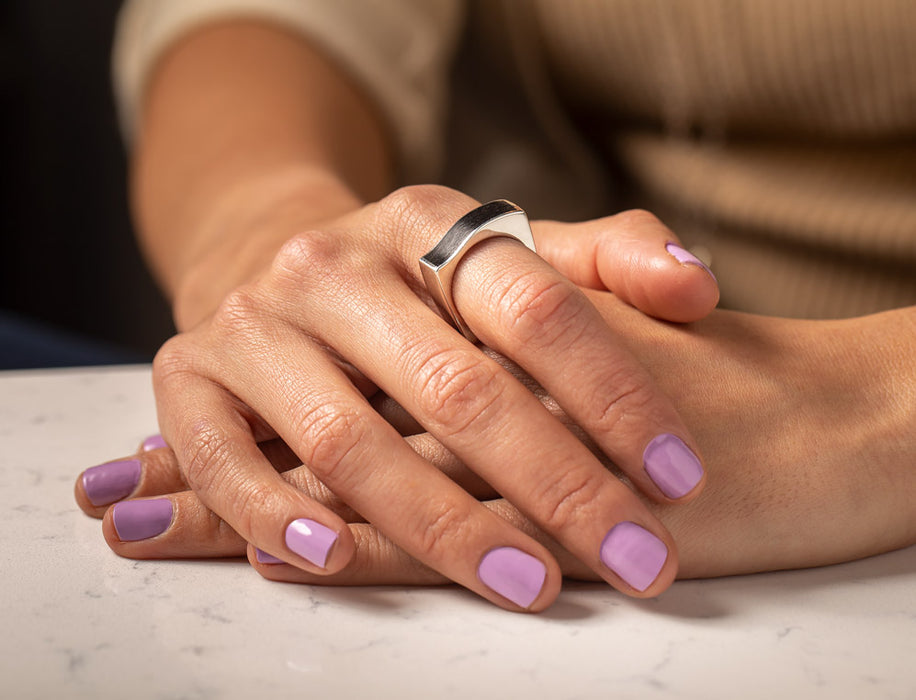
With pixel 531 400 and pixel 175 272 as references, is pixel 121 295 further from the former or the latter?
pixel 531 400

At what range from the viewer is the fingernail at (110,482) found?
1.68 feet

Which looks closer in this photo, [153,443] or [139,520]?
[139,520]

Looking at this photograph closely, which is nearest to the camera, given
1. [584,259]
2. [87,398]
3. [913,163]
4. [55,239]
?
[584,259]

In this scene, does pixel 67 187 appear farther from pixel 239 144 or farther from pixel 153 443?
pixel 153 443

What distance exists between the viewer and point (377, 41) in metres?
1.11

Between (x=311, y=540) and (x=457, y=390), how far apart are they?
11cm

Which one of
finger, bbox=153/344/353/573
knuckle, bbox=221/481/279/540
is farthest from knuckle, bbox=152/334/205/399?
knuckle, bbox=221/481/279/540

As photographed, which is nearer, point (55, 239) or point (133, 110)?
point (133, 110)

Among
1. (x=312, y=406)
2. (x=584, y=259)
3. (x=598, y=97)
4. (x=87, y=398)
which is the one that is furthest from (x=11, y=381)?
(x=598, y=97)

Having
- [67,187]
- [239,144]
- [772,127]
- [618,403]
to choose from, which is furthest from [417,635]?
[67,187]

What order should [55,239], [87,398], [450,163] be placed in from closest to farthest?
1. [87,398]
2. [450,163]
3. [55,239]

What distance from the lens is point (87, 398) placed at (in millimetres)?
740

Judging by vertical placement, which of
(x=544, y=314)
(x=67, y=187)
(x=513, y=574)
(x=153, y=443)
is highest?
(x=544, y=314)

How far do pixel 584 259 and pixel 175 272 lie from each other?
1.90ft
